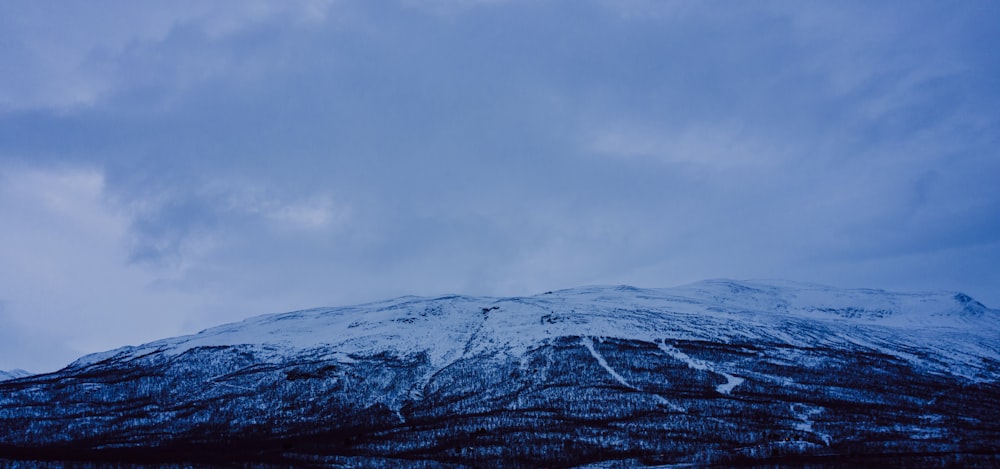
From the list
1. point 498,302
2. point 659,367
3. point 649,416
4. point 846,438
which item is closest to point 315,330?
point 498,302

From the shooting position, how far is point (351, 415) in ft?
330

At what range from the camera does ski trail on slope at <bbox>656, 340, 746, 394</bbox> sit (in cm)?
10531

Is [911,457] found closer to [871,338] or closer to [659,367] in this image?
[659,367]

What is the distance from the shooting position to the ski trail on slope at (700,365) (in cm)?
10531

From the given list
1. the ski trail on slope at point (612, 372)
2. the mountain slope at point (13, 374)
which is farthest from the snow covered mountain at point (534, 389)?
the mountain slope at point (13, 374)

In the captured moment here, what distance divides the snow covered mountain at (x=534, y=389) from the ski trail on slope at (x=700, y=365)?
50 cm

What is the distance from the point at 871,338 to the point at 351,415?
92.2 m

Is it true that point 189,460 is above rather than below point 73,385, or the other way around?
below

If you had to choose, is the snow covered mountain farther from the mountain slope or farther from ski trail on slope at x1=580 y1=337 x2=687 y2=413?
the mountain slope

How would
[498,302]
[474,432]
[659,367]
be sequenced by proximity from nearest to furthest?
1. [474,432]
2. [659,367]
3. [498,302]

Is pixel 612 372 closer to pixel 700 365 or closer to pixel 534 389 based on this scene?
pixel 534 389

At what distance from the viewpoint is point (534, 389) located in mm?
106625

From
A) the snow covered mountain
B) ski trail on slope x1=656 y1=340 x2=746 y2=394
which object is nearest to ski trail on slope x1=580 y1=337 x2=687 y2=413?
the snow covered mountain

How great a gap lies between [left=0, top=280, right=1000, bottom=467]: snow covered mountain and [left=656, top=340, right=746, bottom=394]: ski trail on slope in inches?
19.8
